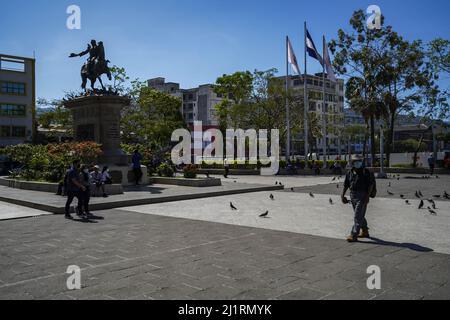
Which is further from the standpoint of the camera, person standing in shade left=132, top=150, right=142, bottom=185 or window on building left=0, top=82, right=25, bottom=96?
window on building left=0, top=82, right=25, bottom=96

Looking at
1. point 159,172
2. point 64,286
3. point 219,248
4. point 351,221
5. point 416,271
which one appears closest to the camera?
point 64,286

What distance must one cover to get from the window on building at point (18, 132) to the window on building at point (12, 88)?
4.94 metres

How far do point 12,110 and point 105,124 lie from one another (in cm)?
4540

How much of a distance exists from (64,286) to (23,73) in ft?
200

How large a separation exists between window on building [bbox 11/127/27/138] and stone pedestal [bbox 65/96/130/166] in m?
43.6

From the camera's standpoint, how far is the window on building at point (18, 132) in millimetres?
57672

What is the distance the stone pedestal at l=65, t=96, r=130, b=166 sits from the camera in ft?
63.6

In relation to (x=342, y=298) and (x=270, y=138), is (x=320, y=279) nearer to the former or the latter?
(x=342, y=298)

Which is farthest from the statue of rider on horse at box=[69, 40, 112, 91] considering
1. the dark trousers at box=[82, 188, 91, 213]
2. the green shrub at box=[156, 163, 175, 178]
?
the dark trousers at box=[82, 188, 91, 213]

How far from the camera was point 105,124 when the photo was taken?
64.0 ft

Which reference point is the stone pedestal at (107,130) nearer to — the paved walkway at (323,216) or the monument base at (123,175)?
the monument base at (123,175)

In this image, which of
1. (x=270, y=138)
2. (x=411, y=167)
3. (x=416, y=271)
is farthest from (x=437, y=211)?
(x=270, y=138)

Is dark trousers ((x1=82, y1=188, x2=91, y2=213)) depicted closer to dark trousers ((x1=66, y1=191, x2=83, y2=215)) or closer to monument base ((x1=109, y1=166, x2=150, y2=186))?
dark trousers ((x1=66, y1=191, x2=83, y2=215))

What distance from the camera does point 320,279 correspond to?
17.8 feet
